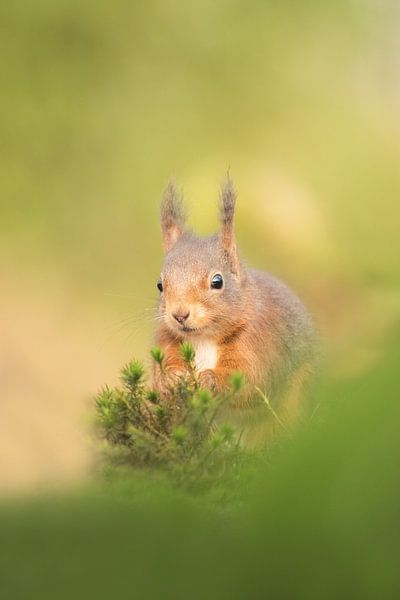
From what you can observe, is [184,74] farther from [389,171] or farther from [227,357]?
[227,357]

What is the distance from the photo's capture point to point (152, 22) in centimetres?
260

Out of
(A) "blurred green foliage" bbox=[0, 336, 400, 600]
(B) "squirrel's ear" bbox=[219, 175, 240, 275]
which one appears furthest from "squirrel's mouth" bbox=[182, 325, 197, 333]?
(A) "blurred green foliage" bbox=[0, 336, 400, 600]

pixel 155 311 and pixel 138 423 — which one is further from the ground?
pixel 155 311

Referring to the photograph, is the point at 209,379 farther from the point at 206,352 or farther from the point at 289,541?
the point at 289,541

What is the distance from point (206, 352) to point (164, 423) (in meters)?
0.38

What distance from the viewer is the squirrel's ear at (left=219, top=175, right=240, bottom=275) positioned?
1100 mm

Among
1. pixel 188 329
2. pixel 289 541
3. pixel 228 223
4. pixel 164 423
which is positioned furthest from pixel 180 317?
pixel 289 541

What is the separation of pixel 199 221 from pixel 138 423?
37.5 inches

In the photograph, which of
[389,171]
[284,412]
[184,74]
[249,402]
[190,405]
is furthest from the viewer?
[184,74]

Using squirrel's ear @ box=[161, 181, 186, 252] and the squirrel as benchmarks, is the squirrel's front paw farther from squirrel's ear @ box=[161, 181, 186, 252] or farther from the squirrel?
squirrel's ear @ box=[161, 181, 186, 252]

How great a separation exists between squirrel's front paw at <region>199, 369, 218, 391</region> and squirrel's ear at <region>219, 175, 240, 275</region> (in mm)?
198

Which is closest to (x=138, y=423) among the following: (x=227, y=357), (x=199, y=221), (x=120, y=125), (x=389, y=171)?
(x=227, y=357)

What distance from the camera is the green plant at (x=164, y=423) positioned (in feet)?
1.92

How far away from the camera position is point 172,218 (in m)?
1.21
